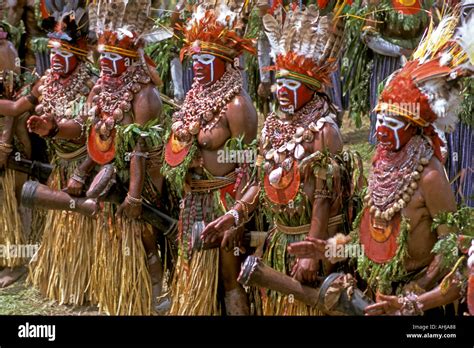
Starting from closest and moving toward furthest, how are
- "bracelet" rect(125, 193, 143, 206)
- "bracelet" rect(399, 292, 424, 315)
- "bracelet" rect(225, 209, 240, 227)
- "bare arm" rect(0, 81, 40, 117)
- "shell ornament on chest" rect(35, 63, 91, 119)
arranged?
"bracelet" rect(399, 292, 424, 315) → "bracelet" rect(225, 209, 240, 227) → "bracelet" rect(125, 193, 143, 206) → "shell ornament on chest" rect(35, 63, 91, 119) → "bare arm" rect(0, 81, 40, 117)

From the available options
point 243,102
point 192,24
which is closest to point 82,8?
point 192,24

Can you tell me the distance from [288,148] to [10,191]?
3.11m

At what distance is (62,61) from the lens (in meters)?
6.77

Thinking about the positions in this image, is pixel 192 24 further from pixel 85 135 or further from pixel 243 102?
pixel 85 135

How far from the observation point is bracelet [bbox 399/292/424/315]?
4.38m

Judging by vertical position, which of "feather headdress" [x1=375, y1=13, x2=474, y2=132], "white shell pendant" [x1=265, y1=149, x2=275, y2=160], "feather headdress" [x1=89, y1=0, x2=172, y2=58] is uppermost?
"feather headdress" [x1=89, y1=0, x2=172, y2=58]

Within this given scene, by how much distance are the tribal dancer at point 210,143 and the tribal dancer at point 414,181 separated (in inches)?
39.9

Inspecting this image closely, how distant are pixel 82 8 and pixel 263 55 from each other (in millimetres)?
3256

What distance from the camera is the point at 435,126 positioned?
182 inches

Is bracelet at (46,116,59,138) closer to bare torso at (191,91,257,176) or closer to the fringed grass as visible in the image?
the fringed grass

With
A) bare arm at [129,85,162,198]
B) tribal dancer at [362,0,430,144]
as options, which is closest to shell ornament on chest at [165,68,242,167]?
bare arm at [129,85,162,198]

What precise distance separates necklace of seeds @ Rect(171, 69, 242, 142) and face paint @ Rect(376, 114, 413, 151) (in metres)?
1.19

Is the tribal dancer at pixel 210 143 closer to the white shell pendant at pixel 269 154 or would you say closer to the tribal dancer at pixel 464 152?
the white shell pendant at pixel 269 154

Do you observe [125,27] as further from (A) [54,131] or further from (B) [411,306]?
(B) [411,306]
